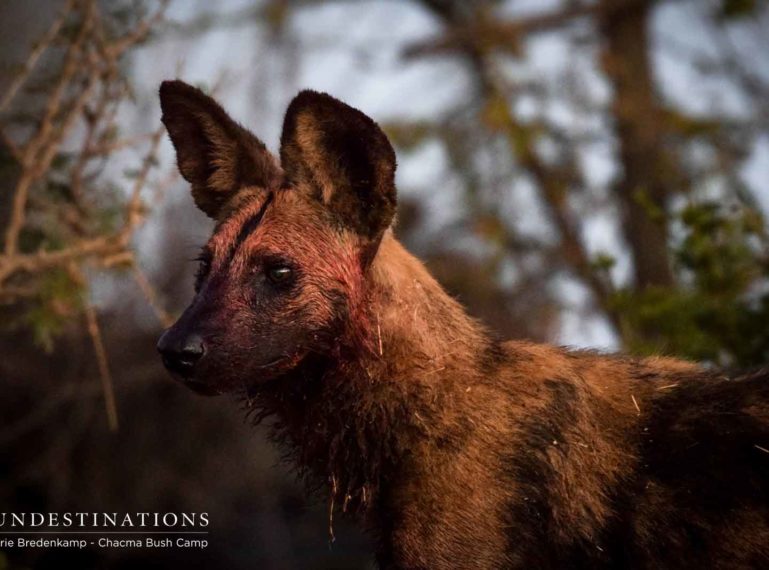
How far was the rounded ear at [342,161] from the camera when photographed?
4090 millimetres

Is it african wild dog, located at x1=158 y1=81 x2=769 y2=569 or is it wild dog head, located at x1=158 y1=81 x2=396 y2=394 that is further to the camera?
wild dog head, located at x1=158 y1=81 x2=396 y2=394

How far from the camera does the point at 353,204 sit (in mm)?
4254

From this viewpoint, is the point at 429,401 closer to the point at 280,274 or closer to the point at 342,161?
the point at 280,274

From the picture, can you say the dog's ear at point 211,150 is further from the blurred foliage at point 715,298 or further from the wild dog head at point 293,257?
the blurred foliage at point 715,298

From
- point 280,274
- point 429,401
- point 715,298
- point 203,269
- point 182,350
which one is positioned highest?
point 715,298

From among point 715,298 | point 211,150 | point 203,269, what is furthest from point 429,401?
point 715,298

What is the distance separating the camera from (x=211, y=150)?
475cm

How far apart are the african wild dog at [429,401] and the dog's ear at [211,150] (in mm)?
137

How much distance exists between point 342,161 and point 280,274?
0.51m

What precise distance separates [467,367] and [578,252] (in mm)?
11280

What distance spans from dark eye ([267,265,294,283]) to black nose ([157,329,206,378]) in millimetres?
399

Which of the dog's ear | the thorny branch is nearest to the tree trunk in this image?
the thorny branch

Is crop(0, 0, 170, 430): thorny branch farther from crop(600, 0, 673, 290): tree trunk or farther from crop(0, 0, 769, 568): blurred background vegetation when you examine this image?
crop(600, 0, 673, 290): tree trunk

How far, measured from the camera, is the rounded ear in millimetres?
4090
